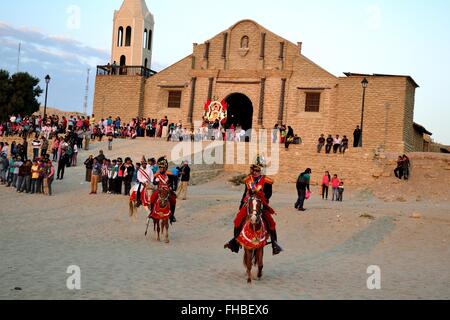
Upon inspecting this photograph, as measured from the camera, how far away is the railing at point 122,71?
1786 inches

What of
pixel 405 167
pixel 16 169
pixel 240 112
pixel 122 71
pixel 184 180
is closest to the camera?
pixel 184 180

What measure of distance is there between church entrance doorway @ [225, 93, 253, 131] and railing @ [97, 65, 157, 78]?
6.10m

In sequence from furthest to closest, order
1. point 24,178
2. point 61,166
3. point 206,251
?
point 61,166
point 24,178
point 206,251

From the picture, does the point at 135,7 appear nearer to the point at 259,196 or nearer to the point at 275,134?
the point at 275,134

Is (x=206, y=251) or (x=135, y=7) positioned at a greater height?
(x=135, y=7)

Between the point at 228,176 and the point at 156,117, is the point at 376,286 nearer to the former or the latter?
the point at 228,176

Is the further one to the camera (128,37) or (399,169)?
(128,37)

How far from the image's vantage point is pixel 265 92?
137 feet

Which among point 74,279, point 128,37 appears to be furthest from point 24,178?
point 128,37

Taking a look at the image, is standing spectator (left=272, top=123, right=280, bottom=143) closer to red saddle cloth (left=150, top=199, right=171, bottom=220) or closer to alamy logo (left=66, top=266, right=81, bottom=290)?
red saddle cloth (left=150, top=199, right=171, bottom=220)

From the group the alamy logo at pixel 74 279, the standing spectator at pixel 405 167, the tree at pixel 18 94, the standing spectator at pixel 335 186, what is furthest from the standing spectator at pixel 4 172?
the tree at pixel 18 94

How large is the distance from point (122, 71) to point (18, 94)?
89.6ft

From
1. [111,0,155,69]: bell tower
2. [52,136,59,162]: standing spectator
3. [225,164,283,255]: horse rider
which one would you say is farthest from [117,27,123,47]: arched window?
[225,164,283,255]: horse rider

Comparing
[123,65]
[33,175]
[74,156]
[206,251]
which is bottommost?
Result: [206,251]
